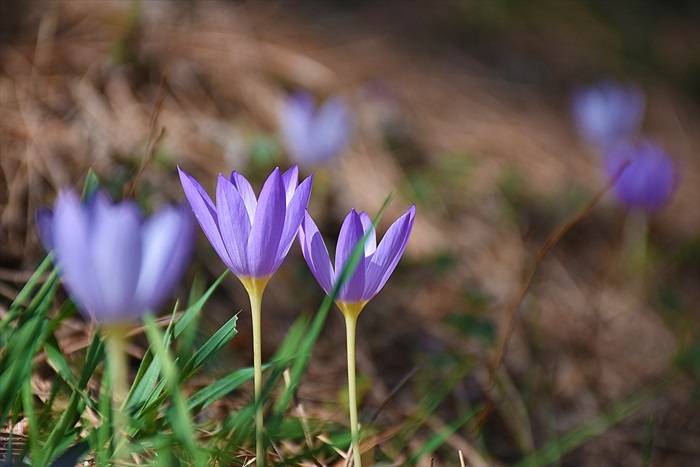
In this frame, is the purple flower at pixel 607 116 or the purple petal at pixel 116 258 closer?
the purple petal at pixel 116 258

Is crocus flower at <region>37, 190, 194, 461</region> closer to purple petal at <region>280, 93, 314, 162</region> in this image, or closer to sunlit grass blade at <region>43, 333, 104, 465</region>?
sunlit grass blade at <region>43, 333, 104, 465</region>

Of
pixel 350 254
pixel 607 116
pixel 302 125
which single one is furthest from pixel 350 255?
pixel 607 116

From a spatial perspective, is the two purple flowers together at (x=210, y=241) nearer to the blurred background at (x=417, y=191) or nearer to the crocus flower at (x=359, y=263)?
the crocus flower at (x=359, y=263)

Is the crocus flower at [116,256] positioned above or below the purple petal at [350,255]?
above

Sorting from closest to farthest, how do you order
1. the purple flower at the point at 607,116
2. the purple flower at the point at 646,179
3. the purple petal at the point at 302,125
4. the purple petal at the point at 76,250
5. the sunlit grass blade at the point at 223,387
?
the purple petal at the point at 76,250, the sunlit grass blade at the point at 223,387, the purple petal at the point at 302,125, the purple flower at the point at 646,179, the purple flower at the point at 607,116

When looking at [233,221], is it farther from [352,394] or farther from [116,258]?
[352,394]

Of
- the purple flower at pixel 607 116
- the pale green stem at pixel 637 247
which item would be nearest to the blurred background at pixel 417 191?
the pale green stem at pixel 637 247

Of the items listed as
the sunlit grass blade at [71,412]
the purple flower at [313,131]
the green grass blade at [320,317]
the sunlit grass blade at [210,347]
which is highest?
the green grass blade at [320,317]

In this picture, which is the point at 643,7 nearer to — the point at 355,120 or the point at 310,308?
the point at 355,120
